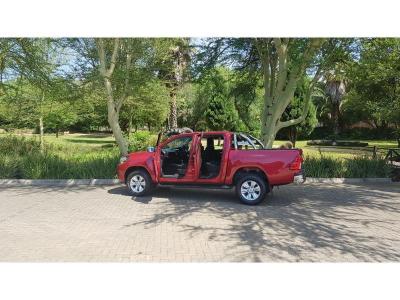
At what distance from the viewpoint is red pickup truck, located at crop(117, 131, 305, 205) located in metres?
8.39

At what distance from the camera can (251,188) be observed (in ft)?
28.0

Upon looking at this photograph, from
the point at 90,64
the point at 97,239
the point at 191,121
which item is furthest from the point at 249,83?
the point at 191,121

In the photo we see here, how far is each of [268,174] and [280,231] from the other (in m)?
2.14

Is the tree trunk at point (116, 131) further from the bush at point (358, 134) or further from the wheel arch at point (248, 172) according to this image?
the bush at point (358, 134)

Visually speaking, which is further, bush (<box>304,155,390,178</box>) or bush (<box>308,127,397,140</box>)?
bush (<box>308,127,397,140</box>)

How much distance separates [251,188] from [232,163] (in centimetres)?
70

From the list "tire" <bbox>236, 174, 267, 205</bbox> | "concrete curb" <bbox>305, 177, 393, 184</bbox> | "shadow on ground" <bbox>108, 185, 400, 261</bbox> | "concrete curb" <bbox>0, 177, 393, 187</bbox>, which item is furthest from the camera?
"concrete curb" <bbox>305, 177, 393, 184</bbox>

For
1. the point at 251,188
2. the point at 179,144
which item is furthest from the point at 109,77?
the point at 251,188

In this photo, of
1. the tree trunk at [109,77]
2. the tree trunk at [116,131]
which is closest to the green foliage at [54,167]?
the tree trunk at [116,131]

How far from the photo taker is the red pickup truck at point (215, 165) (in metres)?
8.39

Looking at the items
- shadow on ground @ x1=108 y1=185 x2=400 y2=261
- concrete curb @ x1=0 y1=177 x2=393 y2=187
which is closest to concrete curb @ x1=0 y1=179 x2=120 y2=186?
concrete curb @ x1=0 y1=177 x2=393 y2=187

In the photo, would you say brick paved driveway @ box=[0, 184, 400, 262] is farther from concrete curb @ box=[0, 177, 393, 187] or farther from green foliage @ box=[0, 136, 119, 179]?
green foliage @ box=[0, 136, 119, 179]

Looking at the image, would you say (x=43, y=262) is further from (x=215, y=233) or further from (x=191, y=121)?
(x=191, y=121)

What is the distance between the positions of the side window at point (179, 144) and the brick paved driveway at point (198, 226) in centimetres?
122
